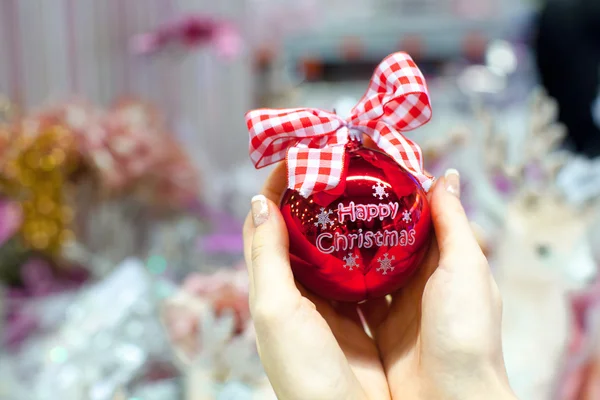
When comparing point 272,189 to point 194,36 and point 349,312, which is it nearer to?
point 349,312

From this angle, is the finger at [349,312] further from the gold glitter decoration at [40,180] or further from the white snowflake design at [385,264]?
the gold glitter decoration at [40,180]

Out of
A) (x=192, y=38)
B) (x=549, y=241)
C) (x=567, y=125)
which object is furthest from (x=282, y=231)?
(x=567, y=125)

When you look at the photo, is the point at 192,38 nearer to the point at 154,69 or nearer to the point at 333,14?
the point at 154,69

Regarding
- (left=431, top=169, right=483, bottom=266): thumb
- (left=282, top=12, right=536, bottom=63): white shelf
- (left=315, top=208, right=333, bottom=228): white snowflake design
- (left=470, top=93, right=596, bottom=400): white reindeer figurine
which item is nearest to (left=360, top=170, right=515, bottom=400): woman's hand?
(left=431, top=169, right=483, bottom=266): thumb

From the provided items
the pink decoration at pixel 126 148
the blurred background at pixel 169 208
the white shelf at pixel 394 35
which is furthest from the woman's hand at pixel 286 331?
the white shelf at pixel 394 35

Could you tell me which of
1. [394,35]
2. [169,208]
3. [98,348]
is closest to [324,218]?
[98,348]
